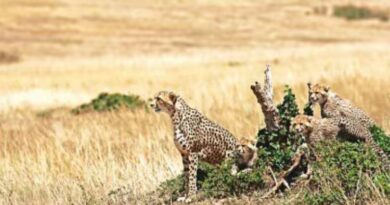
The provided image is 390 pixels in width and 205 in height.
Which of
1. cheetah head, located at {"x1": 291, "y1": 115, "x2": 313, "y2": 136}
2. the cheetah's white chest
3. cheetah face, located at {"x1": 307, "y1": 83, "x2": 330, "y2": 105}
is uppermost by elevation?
cheetah face, located at {"x1": 307, "y1": 83, "x2": 330, "y2": 105}

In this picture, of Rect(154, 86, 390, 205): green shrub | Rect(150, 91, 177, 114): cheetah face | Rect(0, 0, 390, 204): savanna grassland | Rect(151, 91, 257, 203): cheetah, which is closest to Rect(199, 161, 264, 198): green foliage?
Rect(154, 86, 390, 205): green shrub

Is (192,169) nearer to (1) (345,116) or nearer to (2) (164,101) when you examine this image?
(2) (164,101)

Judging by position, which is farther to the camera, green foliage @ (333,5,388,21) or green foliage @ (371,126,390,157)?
green foliage @ (333,5,388,21)

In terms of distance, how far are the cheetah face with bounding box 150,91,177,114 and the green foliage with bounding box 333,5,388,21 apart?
3399 inches

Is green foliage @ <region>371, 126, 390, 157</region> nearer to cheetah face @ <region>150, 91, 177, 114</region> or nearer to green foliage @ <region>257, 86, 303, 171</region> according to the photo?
green foliage @ <region>257, 86, 303, 171</region>

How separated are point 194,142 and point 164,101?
439 millimetres

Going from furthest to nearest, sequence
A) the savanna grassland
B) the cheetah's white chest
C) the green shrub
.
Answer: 1. the savanna grassland
2. the cheetah's white chest
3. the green shrub

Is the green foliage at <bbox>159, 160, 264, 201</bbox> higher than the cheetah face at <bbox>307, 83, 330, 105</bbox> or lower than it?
lower

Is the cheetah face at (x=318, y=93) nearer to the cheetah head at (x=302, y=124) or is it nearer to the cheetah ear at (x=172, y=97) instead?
the cheetah head at (x=302, y=124)

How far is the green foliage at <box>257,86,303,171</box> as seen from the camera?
331 inches

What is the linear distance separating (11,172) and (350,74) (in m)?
11.8

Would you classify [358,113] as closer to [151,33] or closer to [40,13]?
[151,33]

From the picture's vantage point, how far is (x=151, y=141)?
1267cm

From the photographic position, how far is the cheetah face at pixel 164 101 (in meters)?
8.13
